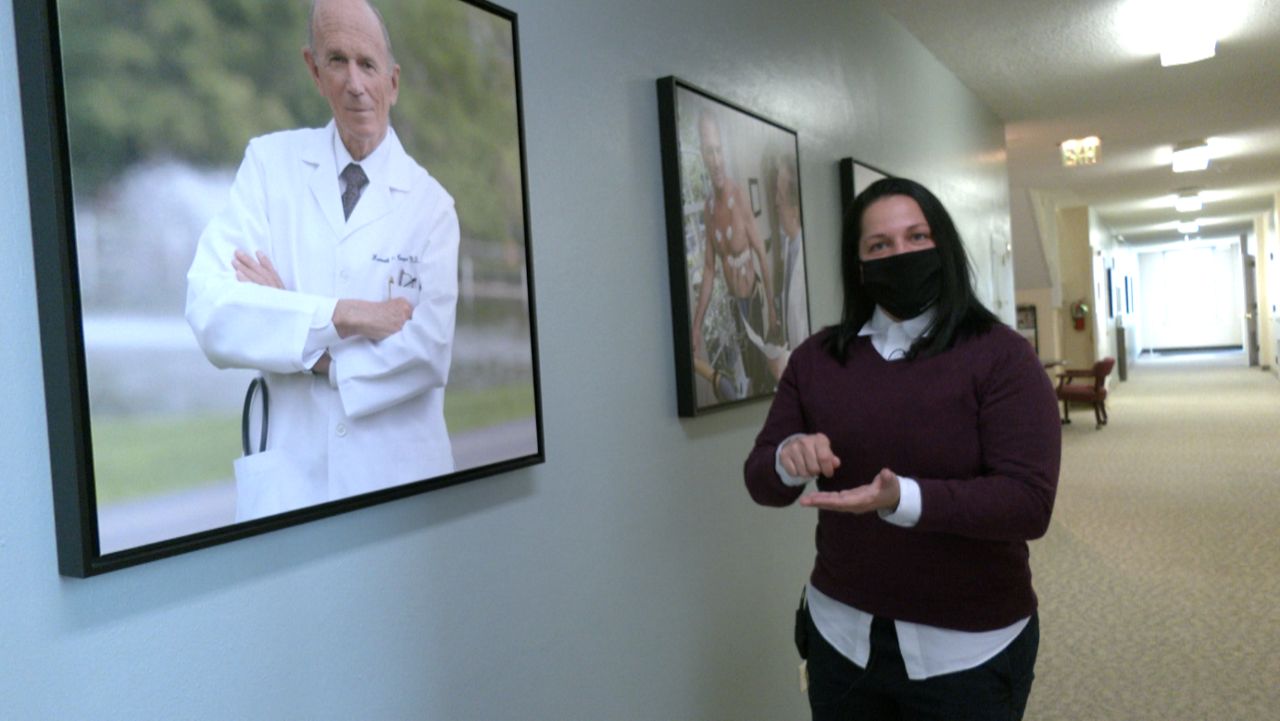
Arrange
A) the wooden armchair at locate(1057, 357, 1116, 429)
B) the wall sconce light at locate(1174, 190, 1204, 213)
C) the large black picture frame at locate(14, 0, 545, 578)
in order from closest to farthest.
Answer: the large black picture frame at locate(14, 0, 545, 578)
the wooden armchair at locate(1057, 357, 1116, 429)
the wall sconce light at locate(1174, 190, 1204, 213)

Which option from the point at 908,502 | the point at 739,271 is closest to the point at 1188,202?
the point at 739,271

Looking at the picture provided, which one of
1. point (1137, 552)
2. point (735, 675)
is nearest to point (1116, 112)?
point (1137, 552)

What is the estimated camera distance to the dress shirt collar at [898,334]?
1579 mm

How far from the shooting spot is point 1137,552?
5375mm

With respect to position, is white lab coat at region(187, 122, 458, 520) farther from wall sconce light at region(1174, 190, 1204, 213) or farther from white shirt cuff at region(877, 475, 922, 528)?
wall sconce light at region(1174, 190, 1204, 213)

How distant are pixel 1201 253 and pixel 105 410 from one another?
2821 centimetres

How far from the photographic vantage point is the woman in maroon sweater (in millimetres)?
1407

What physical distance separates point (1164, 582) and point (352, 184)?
482 cm

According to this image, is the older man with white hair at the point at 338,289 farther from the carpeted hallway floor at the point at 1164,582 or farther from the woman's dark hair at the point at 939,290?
the carpeted hallway floor at the point at 1164,582

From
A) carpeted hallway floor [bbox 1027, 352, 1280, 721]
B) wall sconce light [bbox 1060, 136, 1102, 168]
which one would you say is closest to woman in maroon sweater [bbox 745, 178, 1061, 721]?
carpeted hallway floor [bbox 1027, 352, 1280, 721]

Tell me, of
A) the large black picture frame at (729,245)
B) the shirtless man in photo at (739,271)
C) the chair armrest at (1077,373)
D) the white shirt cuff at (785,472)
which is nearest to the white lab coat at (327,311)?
the white shirt cuff at (785,472)

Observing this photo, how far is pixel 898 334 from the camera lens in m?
1.60

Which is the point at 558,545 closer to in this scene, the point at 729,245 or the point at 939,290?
the point at 939,290

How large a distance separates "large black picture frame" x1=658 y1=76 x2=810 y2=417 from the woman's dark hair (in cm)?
67
